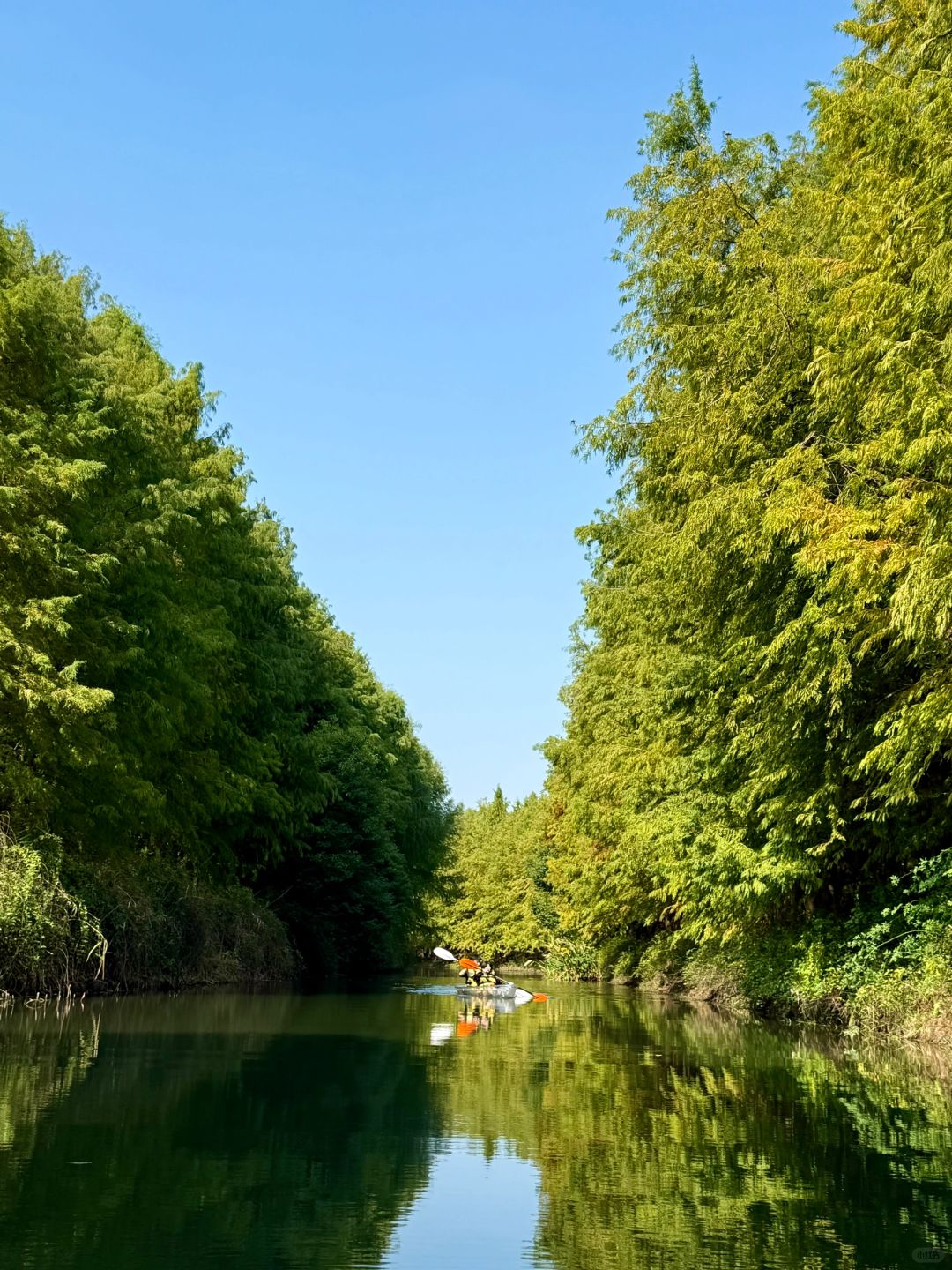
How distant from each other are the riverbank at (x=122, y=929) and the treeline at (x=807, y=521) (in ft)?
34.2

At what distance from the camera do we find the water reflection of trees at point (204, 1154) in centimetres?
600

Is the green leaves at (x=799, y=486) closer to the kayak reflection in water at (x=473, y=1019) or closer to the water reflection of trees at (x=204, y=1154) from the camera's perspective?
the kayak reflection in water at (x=473, y=1019)

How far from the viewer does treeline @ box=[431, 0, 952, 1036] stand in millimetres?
14219

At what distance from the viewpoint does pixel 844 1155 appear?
28.5 feet

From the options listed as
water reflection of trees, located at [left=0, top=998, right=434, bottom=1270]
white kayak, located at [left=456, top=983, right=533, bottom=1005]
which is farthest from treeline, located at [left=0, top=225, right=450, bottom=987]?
water reflection of trees, located at [left=0, top=998, right=434, bottom=1270]

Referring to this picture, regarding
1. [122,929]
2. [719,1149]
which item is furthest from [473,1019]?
[719,1149]

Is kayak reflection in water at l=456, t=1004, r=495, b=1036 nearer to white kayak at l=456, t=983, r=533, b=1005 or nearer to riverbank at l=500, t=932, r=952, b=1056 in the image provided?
white kayak at l=456, t=983, r=533, b=1005

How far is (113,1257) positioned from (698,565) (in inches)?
587

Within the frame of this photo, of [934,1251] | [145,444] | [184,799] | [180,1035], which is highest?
[145,444]

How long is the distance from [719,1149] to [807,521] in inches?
340

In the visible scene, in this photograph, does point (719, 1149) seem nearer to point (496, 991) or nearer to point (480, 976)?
point (496, 991)

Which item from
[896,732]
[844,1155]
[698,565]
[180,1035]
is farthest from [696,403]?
[844,1155]

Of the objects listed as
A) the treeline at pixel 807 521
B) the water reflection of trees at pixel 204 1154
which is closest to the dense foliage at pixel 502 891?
the treeline at pixel 807 521

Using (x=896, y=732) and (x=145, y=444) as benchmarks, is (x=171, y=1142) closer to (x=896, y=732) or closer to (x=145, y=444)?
(x=896, y=732)
